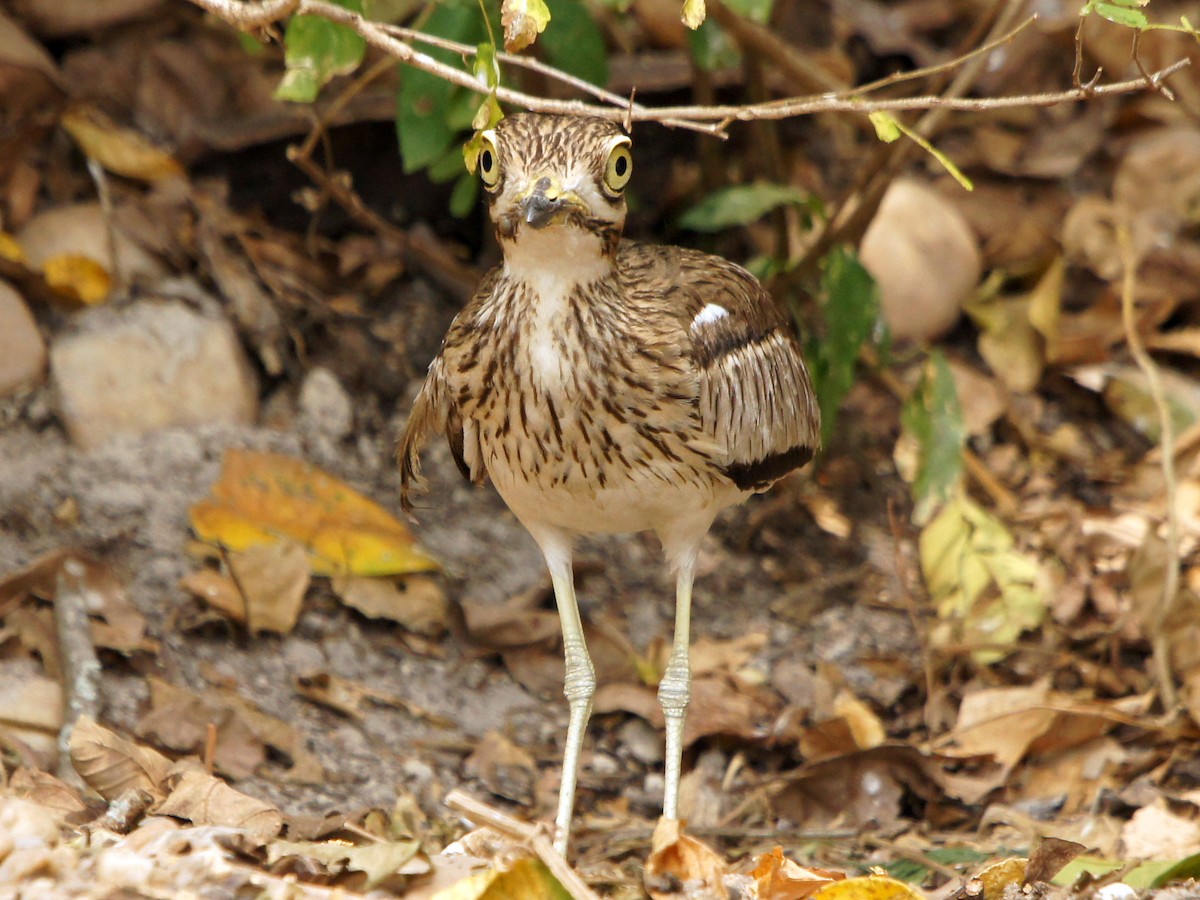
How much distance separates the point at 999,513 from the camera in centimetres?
580

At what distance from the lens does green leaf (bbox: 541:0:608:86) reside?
4715 mm

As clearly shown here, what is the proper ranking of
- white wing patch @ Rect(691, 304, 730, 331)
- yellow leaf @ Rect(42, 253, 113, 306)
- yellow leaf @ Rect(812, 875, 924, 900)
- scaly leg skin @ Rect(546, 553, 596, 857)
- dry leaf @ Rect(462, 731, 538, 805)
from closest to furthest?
yellow leaf @ Rect(812, 875, 924, 900), white wing patch @ Rect(691, 304, 730, 331), scaly leg skin @ Rect(546, 553, 596, 857), dry leaf @ Rect(462, 731, 538, 805), yellow leaf @ Rect(42, 253, 113, 306)

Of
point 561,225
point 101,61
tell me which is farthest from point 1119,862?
point 101,61

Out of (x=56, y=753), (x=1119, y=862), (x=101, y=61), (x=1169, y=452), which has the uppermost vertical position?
(x=101, y=61)

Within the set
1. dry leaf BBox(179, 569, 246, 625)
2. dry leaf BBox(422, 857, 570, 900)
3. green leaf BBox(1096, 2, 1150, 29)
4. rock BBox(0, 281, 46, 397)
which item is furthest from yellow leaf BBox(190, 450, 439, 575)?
green leaf BBox(1096, 2, 1150, 29)

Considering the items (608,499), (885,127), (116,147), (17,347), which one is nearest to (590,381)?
(608,499)

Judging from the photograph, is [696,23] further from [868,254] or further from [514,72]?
[868,254]

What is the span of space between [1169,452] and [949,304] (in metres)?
1.30

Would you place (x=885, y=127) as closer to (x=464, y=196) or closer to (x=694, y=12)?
(x=694, y=12)

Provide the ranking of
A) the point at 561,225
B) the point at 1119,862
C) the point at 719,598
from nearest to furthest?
the point at 561,225 < the point at 1119,862 < the point at 719,598

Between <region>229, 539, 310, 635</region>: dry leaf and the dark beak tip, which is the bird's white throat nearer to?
the dark beak tip

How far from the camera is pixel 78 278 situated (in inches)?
199

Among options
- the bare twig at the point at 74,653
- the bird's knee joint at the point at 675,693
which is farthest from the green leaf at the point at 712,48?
the bare twig at the point at 74,653

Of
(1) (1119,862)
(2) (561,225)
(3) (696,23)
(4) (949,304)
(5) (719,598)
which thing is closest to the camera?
(3) (696,23)
